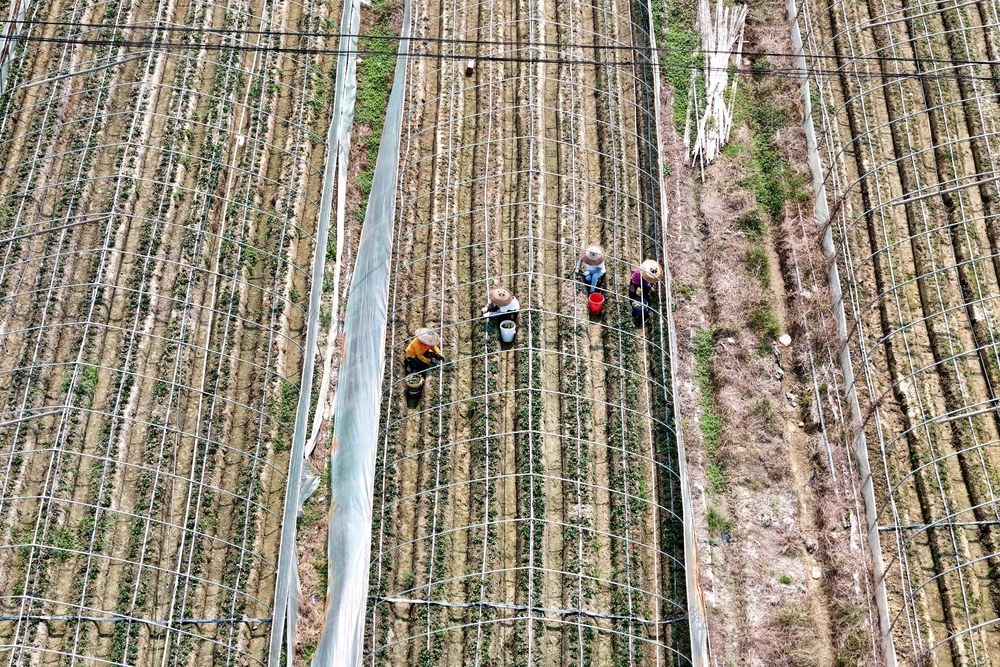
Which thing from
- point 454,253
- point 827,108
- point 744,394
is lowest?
point 744,394

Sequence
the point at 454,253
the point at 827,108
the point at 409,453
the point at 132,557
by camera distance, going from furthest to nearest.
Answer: the point at 827,108
the point at 454,253
the point at 409,453
the point at 132,557

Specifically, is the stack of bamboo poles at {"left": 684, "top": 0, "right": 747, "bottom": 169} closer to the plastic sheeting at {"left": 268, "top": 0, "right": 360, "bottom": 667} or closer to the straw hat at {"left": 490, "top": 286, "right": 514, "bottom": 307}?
the straw hat at {"left": 490, "top": 286, "right": 514, "bottom": 307}

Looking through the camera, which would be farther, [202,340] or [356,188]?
[356,188]

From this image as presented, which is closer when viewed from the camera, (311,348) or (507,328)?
(311,348)

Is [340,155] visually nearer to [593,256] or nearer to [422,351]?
[422,351]

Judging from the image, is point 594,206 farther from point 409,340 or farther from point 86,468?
point 86,468

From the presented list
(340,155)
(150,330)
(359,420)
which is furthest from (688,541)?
(340,155)

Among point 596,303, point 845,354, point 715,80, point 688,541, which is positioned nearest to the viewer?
point 688,541

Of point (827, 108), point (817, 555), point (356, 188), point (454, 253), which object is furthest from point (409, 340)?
point (827, 108)
